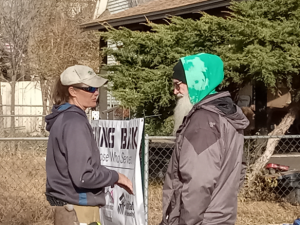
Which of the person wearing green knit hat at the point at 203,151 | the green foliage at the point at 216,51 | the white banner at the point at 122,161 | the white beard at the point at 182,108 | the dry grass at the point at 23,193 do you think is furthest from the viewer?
the green foliage at the point at 216,51

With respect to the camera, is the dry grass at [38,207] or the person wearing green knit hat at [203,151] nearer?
the person wearing green knit hat at [203,151]

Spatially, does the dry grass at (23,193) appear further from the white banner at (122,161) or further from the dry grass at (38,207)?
the white banner at (122,161)

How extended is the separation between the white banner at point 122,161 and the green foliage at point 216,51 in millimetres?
3086

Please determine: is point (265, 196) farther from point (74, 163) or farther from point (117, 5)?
point (117, 5)

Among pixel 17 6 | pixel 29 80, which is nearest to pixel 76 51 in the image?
pixel 17 6

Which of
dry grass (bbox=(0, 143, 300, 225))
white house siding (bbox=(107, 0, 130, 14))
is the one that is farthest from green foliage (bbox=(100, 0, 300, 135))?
white house siding (bbox=(107, 0, 130, 14))

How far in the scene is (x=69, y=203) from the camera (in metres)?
3.04

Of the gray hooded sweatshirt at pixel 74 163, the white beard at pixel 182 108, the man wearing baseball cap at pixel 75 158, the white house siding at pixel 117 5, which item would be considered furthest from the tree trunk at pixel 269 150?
the white house siding at pixel 117 5

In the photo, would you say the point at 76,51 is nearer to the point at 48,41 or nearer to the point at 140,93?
the point at 48,41

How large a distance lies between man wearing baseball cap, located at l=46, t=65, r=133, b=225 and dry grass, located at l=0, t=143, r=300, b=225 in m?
3.35

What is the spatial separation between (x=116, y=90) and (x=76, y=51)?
29.4ft

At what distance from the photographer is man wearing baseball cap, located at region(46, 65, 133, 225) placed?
113 inches

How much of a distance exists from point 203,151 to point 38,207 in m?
4.68

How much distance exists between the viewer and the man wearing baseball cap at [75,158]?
287cm
